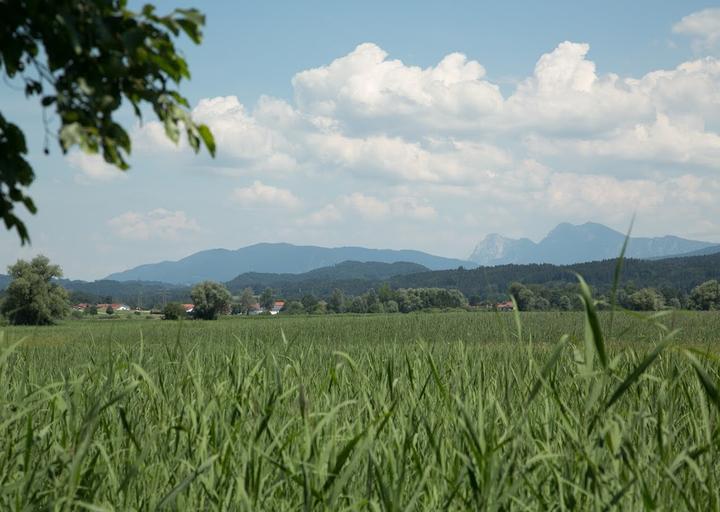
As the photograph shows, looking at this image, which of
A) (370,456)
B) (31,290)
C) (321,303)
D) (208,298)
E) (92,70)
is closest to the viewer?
(92,70)

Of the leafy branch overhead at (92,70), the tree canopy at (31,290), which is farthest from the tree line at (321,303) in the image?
the leafy branch overhead at (92,70)

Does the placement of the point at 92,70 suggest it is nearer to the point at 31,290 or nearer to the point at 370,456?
the point at 370,456

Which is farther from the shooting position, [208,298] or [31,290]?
[208,298]

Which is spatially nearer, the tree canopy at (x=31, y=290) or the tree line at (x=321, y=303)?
the tree line at (x=321, y=303)

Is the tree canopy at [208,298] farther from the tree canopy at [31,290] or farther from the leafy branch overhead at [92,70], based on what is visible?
the leafy branch overhead at [92,70]

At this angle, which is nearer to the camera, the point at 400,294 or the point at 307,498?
the point at 307,498

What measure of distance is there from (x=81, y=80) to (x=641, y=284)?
186218 millimetres

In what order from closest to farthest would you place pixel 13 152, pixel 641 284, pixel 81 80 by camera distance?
1. pixel 81 80
2. pixel 13 152
3. pixel 641 284

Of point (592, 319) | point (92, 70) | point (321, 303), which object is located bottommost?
point (321, 303)

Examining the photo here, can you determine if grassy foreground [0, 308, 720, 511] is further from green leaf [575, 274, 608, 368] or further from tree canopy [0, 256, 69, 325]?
tree canopy [0, 256, 69, 325]

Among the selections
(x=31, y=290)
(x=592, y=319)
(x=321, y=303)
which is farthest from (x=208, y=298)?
(x=592, y=319)

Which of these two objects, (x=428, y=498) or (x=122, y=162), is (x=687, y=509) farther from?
(x=122, y=162)

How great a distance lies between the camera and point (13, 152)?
2359 mm

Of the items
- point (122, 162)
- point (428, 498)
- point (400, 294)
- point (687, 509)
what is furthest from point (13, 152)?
point (400, 294)
